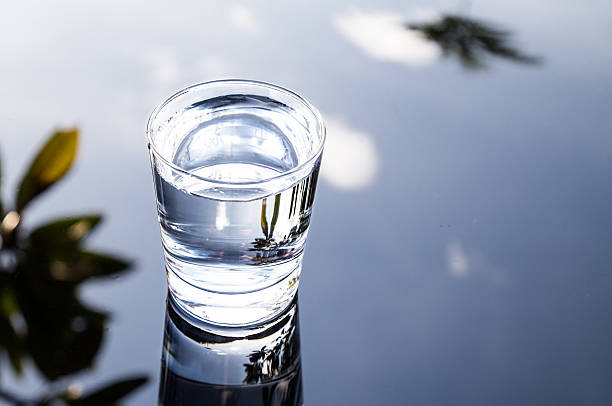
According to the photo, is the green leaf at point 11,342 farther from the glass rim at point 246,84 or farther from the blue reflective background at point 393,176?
the glass rim at point 246,84

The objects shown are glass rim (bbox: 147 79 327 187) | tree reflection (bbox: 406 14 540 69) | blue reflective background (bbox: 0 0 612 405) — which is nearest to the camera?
glass rim (bbox: 147 79 327 187)

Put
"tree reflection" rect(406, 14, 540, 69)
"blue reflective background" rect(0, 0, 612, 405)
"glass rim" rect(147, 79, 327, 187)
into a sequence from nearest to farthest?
"glass rim" rect(147, 79, 327, 187) < "blue reflective background" rect(0, 0, 612, 405) < "tree reflection" rect(406, 14, 540, 69)

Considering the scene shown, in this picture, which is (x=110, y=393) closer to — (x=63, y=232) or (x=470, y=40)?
(x=63, y=232)

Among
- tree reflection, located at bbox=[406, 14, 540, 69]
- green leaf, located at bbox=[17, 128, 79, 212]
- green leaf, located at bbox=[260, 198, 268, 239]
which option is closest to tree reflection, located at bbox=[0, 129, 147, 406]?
green leaf, located at bbox=[17, 128, 79, 212]

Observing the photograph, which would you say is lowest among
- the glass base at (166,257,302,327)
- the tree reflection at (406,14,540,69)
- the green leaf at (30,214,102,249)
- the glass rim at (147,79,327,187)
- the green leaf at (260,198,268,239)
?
the glass base at (166,257,302,327)

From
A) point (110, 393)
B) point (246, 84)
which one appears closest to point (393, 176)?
Answer: point (246, 84)

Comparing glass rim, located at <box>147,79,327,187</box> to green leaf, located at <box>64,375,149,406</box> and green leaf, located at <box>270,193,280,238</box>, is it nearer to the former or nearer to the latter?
green leaf, located at <box>270,193,280,238</box>

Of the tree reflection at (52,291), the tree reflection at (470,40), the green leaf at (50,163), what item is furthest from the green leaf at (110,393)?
the tree reflection at (470,40)
